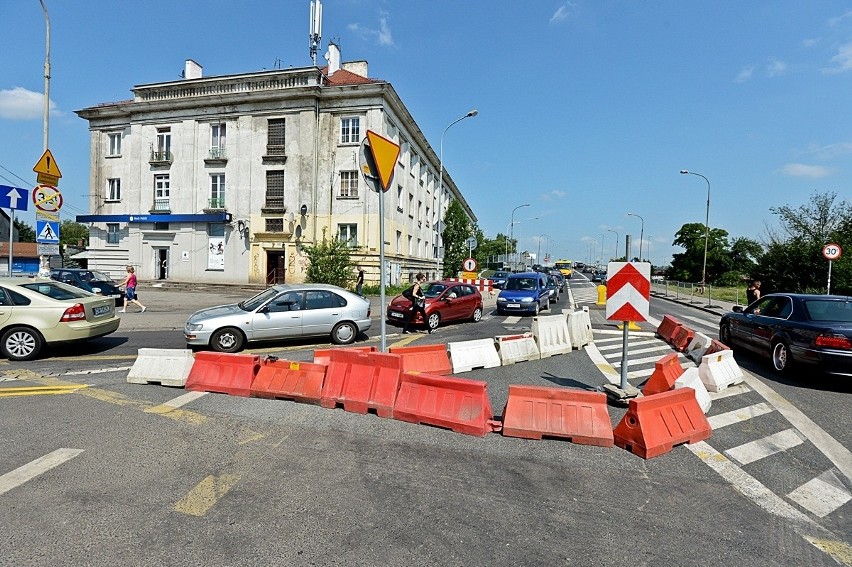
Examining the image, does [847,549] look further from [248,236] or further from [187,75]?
[187,75]

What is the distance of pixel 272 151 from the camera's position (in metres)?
31.6

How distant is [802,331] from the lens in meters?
7.69

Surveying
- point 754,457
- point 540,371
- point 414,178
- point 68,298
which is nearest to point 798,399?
point 754,457

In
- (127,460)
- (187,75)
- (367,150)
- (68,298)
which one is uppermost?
(187,75)

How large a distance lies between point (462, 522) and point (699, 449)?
3011mm

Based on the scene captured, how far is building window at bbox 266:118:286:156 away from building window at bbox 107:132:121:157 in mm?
14261

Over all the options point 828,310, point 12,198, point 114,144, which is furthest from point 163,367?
point 114,144

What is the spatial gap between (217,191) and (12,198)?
73.7ft

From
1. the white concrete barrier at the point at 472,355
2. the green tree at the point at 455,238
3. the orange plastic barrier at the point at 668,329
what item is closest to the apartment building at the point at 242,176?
the green tree at the point at 455,238

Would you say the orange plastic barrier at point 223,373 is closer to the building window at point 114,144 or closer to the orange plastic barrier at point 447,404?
the orange plastic barrier at point 447,404

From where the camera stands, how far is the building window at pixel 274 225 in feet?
104

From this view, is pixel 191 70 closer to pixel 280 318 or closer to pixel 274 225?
pixel 274 225

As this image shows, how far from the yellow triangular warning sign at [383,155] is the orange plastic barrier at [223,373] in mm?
3202

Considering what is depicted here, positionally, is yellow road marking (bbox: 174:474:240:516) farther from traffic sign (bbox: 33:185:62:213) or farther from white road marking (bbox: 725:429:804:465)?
traffic sign (bbox: 33:185:62:213)
